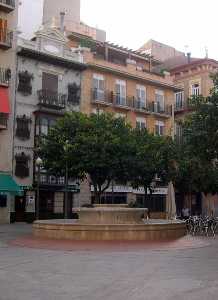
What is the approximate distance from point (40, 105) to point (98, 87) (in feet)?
21.2

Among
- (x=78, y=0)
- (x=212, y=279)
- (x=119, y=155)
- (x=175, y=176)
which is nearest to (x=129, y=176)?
(x=119, y=155)

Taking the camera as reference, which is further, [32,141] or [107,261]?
[32,141]

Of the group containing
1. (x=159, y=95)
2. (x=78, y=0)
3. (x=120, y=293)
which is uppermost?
(x=78, y=0)

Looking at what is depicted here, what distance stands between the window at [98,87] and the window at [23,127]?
692 cm

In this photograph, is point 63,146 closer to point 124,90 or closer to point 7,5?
point 7,5

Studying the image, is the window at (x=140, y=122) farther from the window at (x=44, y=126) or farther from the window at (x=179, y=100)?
the window at (x=44, y=126)

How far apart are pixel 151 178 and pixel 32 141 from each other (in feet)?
29.7

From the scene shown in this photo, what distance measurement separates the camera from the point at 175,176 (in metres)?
36.8

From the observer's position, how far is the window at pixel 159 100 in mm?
47094

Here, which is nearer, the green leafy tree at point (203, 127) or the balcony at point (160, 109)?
the green leafy tree at point (203, 127)

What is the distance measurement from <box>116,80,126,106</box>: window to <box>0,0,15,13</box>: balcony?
36.2 ft

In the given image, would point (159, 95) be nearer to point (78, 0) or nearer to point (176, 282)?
point (78, 0)

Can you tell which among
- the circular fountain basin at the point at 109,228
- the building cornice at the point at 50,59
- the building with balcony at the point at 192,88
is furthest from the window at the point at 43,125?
the circular fountain basin at the point at 109,228

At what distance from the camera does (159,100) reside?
47.5 meters
